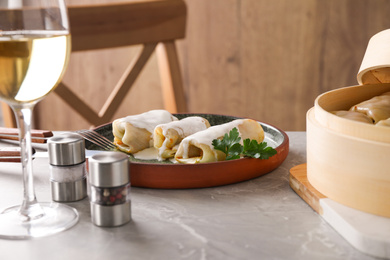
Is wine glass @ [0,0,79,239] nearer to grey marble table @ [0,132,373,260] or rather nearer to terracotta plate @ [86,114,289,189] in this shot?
grey marble table @ [0,132,373,260]

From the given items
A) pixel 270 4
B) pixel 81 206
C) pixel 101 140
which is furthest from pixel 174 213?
pixel 270 4

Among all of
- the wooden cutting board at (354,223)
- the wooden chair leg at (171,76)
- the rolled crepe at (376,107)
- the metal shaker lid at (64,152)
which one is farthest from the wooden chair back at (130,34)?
the wooden cutting board at (354,223)

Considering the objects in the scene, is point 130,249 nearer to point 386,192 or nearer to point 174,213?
point 174,213

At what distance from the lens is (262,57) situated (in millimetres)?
3041

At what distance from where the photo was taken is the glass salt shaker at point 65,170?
0.83 metres

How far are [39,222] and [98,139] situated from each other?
41 cm

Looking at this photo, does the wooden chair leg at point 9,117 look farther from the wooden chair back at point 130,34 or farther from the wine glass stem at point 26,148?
the wine glass stem at point 26,148

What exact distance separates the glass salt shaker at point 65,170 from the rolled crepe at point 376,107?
557 millimetres

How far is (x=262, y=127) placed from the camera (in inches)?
47.5

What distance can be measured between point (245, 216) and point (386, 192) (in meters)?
0.21

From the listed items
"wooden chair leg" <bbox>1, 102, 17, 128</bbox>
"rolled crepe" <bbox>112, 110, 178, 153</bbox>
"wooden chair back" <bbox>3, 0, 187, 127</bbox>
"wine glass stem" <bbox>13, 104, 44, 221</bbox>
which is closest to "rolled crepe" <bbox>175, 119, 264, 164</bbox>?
"rolled crepe" <bbox>112, 110, 178, 153</bbox>

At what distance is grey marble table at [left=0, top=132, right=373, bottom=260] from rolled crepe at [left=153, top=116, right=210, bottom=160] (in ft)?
0.57

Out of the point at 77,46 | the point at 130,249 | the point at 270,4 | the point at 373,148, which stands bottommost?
the point at 130,249

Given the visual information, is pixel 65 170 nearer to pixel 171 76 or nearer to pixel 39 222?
pixel 39 222
